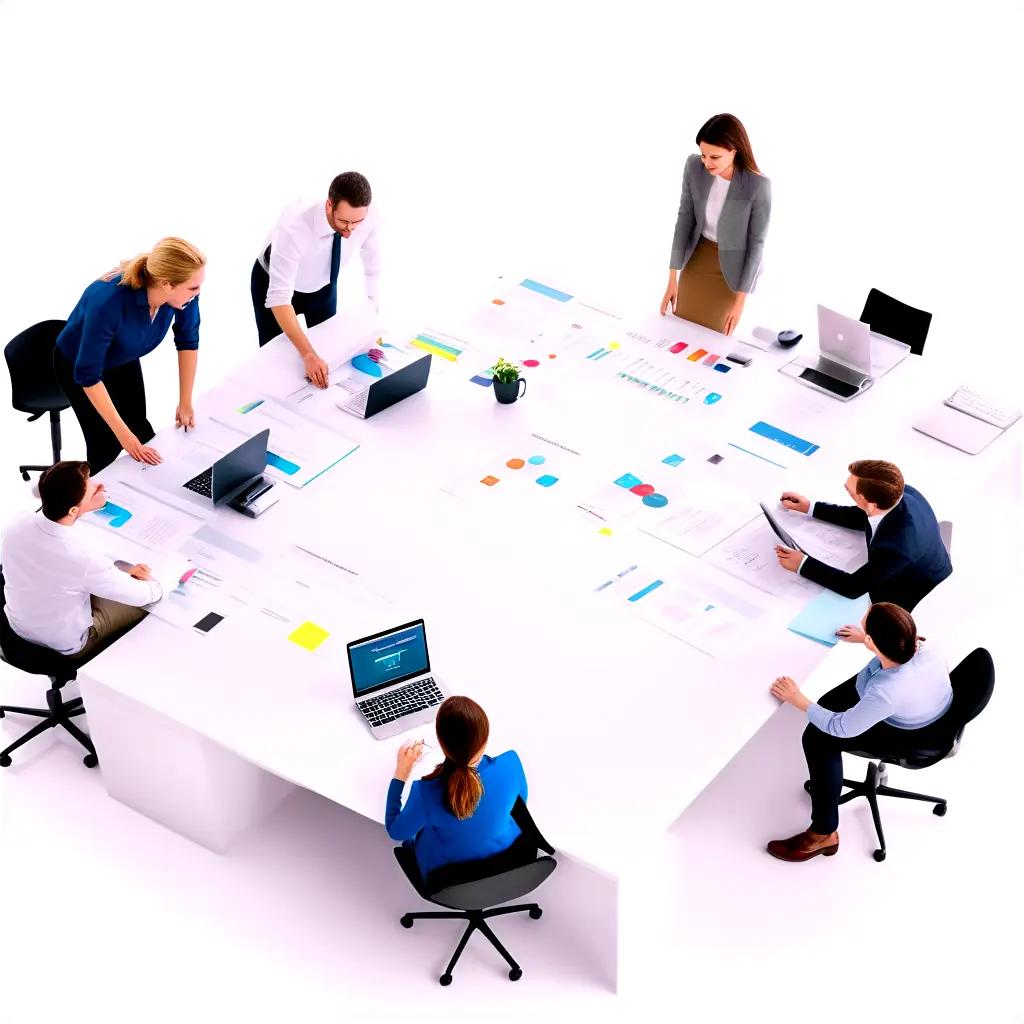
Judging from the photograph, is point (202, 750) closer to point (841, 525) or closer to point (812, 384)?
point (841, 525)

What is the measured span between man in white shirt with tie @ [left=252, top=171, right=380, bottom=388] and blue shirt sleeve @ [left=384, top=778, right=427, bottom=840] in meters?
2.55

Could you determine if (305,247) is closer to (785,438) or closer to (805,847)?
(785,438)

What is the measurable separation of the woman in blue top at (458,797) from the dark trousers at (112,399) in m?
2.54

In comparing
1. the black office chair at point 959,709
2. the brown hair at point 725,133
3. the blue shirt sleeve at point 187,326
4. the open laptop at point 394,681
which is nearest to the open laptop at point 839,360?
the brown hair at point 725,133

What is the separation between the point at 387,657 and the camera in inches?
197

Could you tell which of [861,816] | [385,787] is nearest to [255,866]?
[385,787]

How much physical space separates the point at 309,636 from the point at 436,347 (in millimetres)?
2043

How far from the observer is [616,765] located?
15.8 feet

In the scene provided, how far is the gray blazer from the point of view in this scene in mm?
6539

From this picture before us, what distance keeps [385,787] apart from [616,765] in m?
0.78

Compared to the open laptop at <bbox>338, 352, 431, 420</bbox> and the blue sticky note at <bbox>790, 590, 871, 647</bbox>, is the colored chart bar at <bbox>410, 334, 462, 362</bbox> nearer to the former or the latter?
the open laptop at <bbox>338, 352, 431, 420</bbox>

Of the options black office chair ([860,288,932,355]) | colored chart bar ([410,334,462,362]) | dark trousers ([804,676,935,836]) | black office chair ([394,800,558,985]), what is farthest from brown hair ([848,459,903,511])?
colored chart bar ([410,334,462,362])

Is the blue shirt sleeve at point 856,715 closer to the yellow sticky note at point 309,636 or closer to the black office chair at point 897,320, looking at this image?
the yellow sticky note at point 309,636

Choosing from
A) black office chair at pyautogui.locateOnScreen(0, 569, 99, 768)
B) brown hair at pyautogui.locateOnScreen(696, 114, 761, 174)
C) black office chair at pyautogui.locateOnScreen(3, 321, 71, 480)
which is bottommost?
black office chair at pyautogui.locateOnScreen(0, 569, 99, 768)
